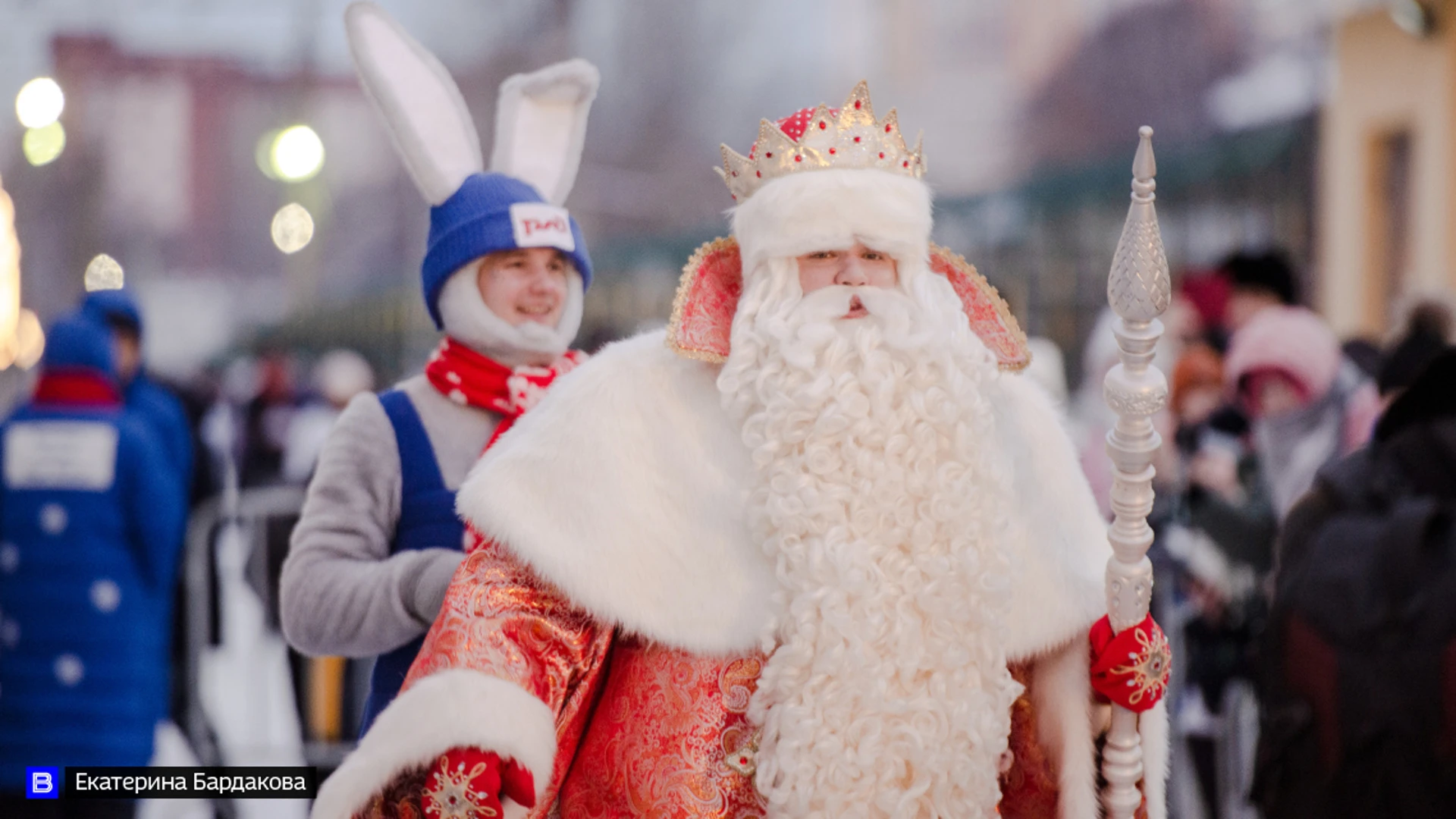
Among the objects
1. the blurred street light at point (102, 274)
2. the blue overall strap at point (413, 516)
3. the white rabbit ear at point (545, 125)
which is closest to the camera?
the blue overall strap at point (413, 516)

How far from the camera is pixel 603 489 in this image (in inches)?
98.0

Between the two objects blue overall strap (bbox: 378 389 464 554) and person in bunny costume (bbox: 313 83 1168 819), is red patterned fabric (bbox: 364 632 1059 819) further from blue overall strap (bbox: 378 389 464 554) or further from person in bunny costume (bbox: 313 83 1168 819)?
blue overall strap (bbox: 378 389 464 554)

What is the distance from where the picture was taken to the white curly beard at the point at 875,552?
2.35m

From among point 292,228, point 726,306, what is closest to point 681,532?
point 726,306

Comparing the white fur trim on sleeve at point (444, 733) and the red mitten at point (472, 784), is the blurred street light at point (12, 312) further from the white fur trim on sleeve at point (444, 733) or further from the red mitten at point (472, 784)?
the red mitten at point (472, 784)

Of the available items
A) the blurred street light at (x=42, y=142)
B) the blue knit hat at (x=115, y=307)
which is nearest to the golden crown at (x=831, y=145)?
the blue knit hat at (x=115, y=307)

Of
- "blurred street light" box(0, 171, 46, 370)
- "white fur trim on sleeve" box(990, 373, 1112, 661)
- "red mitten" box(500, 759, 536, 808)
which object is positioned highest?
"white fur trim on sleeve" box(990, 373, 1112, 661)

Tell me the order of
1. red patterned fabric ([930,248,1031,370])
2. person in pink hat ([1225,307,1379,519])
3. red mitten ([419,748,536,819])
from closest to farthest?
red mitten ([419,748,536,819])
red patterned fabric ([930,248,1031,370])
person in pink hat ([1225,307,1379,519])

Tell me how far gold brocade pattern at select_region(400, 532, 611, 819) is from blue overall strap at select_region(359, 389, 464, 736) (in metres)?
0.42

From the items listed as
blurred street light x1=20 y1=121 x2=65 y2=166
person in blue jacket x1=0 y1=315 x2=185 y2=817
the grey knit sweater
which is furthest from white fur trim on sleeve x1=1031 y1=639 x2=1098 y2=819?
blurred street light x1=20 y1=121 x2=65 y2=166

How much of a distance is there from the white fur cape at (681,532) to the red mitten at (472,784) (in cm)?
5

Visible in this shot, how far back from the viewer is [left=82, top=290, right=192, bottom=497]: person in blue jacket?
18.8ft

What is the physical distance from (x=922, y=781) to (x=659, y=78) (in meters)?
13.3

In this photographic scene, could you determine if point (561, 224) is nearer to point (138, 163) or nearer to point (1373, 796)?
point (1373, 796)
